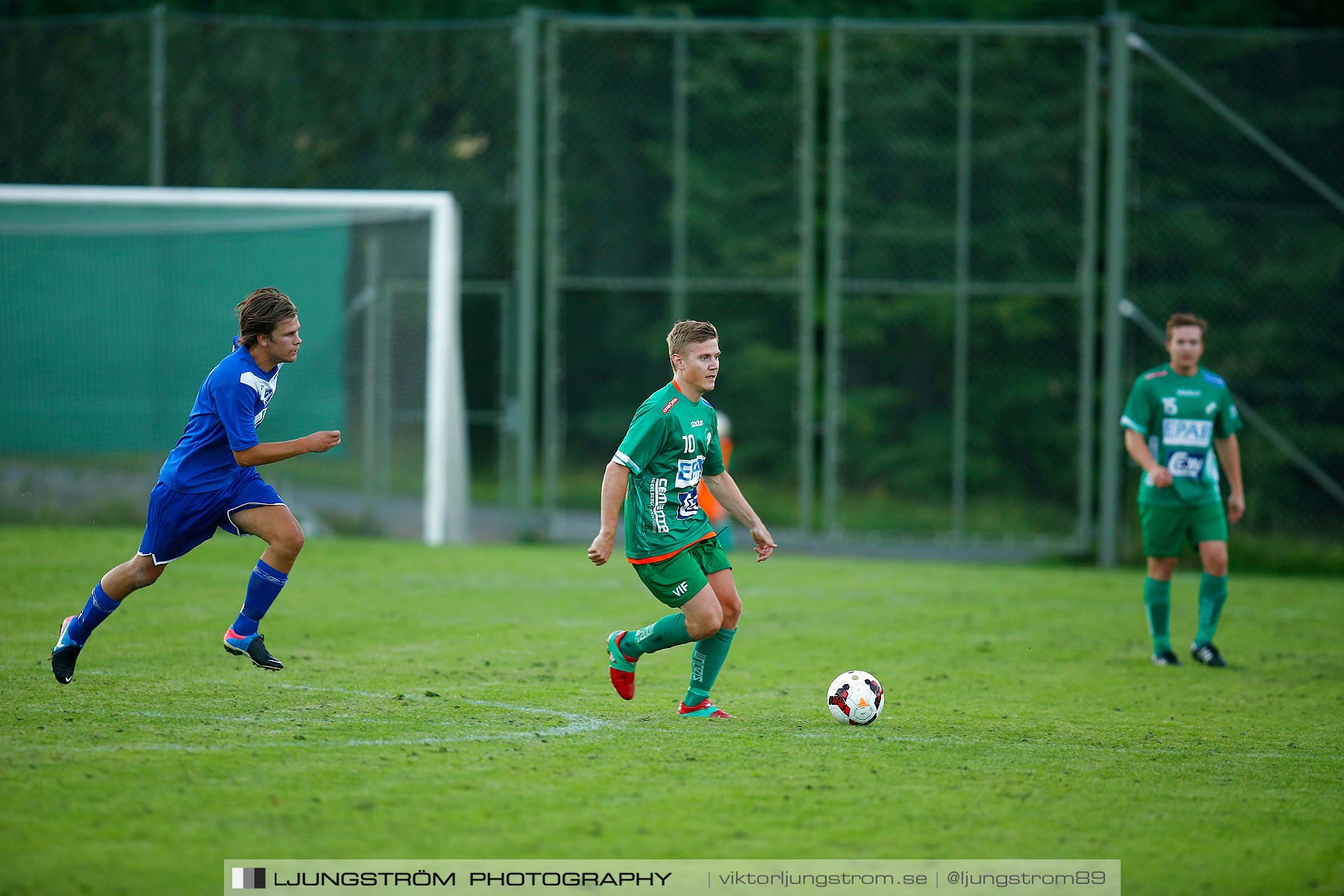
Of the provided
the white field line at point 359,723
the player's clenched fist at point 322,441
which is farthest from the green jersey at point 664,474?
the player's clenched fist at point 322,441

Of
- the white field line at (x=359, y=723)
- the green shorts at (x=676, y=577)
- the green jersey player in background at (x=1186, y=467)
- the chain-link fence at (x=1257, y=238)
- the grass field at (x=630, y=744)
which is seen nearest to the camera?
the grass field at (x=630, y=744)

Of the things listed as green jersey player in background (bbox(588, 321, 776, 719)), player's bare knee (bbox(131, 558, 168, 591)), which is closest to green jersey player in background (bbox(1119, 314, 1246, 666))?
green jersey player in background (bbox(588, 321, 776, 719))

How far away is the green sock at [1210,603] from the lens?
29.0 ft

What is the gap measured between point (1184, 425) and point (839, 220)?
709cm

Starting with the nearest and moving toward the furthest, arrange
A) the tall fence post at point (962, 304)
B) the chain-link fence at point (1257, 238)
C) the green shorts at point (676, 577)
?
the green shorts at point (676, 577) < the tall fence post at point (962, 304) < the chain-link fence at point (1257, 238)

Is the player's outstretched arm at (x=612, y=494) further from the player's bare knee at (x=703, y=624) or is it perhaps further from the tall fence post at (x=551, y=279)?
the tall fence post at (x=551, y=279)

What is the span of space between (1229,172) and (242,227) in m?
11.7

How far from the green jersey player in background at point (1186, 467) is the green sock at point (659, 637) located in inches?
152

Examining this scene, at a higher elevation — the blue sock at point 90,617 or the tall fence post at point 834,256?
the tall fence post at point 834,256

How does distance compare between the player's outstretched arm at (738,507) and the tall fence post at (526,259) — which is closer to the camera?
the player's outstretched arm at (738,507)

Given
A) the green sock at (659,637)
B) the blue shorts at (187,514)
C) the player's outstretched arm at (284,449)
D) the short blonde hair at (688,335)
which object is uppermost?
the short blonde hair at (688,335)

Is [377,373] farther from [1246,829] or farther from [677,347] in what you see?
[1246,829]

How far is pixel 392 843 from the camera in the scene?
4.29m

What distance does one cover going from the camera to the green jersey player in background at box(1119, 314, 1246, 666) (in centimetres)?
884
